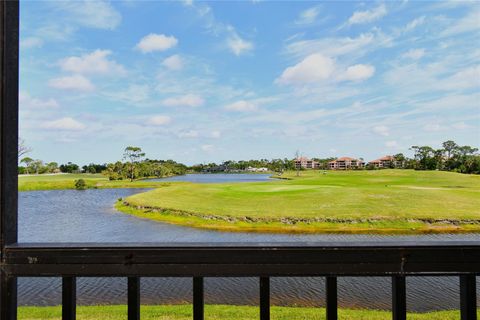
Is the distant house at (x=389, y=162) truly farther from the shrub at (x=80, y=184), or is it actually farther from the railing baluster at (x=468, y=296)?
the shrub at (x=80, y=184)

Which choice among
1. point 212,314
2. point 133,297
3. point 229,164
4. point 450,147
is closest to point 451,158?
point 450,147

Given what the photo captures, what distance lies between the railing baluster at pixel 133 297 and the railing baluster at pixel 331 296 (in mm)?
461

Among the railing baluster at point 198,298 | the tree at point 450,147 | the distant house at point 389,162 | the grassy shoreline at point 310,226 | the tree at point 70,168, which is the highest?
the tree at point 450,147

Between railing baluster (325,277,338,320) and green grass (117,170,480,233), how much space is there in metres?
15.3

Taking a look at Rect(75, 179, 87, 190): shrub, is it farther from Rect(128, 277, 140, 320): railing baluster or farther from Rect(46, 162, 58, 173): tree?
Rect(128, 277, 140, 320): railing baluster

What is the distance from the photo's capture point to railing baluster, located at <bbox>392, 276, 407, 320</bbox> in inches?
27.4

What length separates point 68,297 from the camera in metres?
0.72

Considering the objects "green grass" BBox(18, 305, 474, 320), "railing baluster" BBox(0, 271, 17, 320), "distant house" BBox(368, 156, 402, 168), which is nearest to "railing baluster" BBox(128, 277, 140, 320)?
"railing baluster" BBox(0, 271, 17, 320)

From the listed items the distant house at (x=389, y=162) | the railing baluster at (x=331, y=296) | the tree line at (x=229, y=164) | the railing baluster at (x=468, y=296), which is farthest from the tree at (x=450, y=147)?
the railing baluster at (x=331, y=296)

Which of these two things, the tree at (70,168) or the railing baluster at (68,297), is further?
the tree at (70,168)

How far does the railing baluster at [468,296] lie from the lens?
686 millimetres

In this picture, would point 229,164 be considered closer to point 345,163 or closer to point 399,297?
point 345,163

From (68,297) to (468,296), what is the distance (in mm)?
966

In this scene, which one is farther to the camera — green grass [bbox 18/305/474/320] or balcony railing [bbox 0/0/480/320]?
green grass [bbox 18/305/474/320]
